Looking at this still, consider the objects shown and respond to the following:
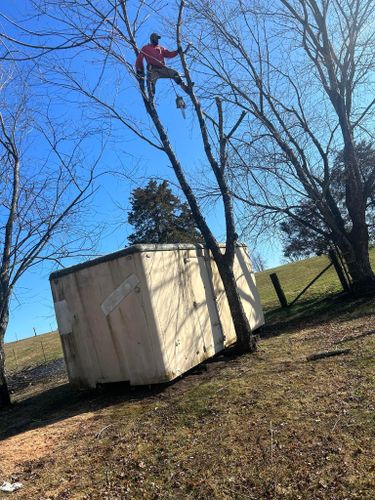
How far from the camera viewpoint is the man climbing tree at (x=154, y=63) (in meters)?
8.82

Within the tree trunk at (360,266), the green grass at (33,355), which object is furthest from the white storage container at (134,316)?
the green grass at (33,355)

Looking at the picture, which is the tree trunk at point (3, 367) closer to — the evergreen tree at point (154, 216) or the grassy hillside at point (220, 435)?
the grassy hillside at point (220, 435)

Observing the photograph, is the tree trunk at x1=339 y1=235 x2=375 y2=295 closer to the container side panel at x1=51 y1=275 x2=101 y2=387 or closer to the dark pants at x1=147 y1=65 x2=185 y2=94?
the dark pants at x1=147 y1=65 x2=185 y2=94

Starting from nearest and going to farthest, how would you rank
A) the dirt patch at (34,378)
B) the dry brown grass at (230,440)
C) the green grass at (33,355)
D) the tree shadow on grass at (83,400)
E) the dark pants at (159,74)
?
the dry brown grass at (230,440) < the tree shadow on grass at (83,400) < the dark pants at (159,74) < the dirt patch at (34,378) < the green grass at (33,355)

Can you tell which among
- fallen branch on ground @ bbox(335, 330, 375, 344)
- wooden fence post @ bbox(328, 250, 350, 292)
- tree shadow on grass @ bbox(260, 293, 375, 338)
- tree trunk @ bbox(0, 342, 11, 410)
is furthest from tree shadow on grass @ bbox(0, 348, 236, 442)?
wooden fence post @ bbox(328, 250, 350, 292)

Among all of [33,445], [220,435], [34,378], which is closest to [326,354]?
[220,435]

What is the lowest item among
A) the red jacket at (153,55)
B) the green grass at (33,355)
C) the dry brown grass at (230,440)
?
the dry brown grass at (230,440)

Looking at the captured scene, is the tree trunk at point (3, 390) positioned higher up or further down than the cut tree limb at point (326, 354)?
higher up

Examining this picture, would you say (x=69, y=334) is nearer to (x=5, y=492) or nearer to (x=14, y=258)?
(x=14, y=258)

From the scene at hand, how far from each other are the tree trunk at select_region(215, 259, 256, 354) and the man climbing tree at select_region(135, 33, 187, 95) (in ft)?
12.6

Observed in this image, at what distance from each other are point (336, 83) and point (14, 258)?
32.8 ft

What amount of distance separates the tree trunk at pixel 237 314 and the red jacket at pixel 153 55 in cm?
409

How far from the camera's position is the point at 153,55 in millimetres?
9039

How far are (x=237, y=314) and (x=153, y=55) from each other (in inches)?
209
